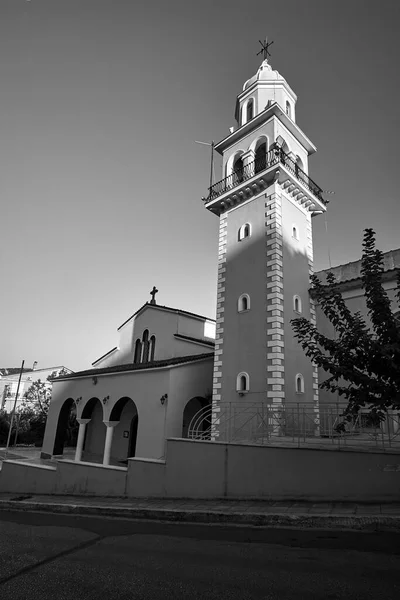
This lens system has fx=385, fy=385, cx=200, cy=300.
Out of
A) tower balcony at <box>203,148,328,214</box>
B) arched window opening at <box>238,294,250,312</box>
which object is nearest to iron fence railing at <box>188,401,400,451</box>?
arched window opening at <box>238,294,250,312</box>

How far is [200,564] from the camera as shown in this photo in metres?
5.18

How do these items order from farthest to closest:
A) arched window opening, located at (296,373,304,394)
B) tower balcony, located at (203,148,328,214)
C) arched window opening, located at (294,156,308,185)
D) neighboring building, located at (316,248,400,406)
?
arched window opening, located at (294,156,308,185), tower balcony, located at (203,148,328,214), neighboring building, located at (316,248,400,406), arched window opening, located at (296,373,304,394)

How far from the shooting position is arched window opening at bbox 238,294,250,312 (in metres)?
16.2

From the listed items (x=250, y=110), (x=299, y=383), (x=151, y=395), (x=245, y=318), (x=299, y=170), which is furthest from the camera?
(x=250, y=110)

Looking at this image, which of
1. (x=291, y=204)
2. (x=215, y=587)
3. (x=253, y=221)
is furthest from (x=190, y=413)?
(x=215, y=587)

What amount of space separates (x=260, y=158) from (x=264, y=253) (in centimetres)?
536

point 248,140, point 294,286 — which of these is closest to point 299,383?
point 294,286

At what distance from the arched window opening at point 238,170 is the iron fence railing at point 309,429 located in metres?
10.8

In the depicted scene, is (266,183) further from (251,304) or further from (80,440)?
(80,440)

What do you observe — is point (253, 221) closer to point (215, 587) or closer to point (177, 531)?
point (177, 531)

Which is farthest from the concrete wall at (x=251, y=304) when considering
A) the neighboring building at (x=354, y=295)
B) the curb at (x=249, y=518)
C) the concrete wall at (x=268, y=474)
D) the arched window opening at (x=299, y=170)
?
the curb at (x=249, y=518)

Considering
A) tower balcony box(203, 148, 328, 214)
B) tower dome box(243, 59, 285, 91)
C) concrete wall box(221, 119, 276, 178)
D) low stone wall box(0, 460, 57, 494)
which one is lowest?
low stone wall box(0, 460, 57, 494)

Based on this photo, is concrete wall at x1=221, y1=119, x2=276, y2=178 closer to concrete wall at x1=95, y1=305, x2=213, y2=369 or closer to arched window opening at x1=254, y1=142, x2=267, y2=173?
arched window opening at x1=254, y1=142, x2=267, y2=173

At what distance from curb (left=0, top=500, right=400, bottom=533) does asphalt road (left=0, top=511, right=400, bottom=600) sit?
289 mm
